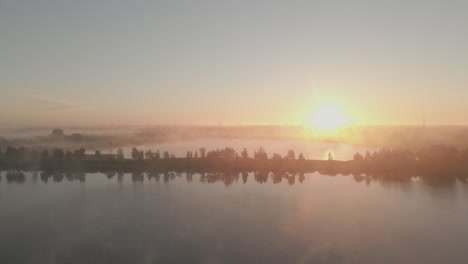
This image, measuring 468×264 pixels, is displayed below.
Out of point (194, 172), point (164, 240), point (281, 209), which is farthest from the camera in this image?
point (194, 172)

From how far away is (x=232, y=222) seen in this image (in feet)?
58.1

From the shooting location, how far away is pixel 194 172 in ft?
121

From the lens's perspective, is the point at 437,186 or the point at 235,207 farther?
the point at 437,186

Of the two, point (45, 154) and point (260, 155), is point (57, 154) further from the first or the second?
point (260, 155)

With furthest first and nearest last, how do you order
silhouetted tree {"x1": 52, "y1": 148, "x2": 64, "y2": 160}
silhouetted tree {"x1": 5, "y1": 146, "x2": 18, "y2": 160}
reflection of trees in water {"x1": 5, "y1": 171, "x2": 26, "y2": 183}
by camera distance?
silhouetted tree {"x1": 52, "y1": 148, "x2": 64, "y2": 160}
silhouetted tree {"x1": 5, "y1": 146, "x2": 18, "y2": 160}
reflection of trees in water {"x1": 5, "y1": 171, "x2": 26, "y2": 183}

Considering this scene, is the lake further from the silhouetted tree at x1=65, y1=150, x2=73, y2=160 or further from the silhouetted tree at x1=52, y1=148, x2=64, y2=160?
the silhouetted tree at x1=52, y1=148, x2=64, y2=160

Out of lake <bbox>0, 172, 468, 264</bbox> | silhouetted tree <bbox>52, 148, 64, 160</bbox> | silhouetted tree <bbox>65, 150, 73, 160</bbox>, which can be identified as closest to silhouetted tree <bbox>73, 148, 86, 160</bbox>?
silhouetted tree <bbox>65, 150, 73, 160</bbox>

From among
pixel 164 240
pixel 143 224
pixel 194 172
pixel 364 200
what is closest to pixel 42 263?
pixel 164 240

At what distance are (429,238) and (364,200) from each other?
317 inches

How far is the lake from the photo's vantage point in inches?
527

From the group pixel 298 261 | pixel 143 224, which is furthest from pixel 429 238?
pixel 143 224

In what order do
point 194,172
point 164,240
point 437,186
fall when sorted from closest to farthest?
point 164,240 → point 437,186 → point 194,172

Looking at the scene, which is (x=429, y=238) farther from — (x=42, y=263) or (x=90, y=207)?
(x=90, y=207)

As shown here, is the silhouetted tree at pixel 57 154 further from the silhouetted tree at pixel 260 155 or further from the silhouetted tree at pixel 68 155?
the silhouetted tree at pixel 260 155
